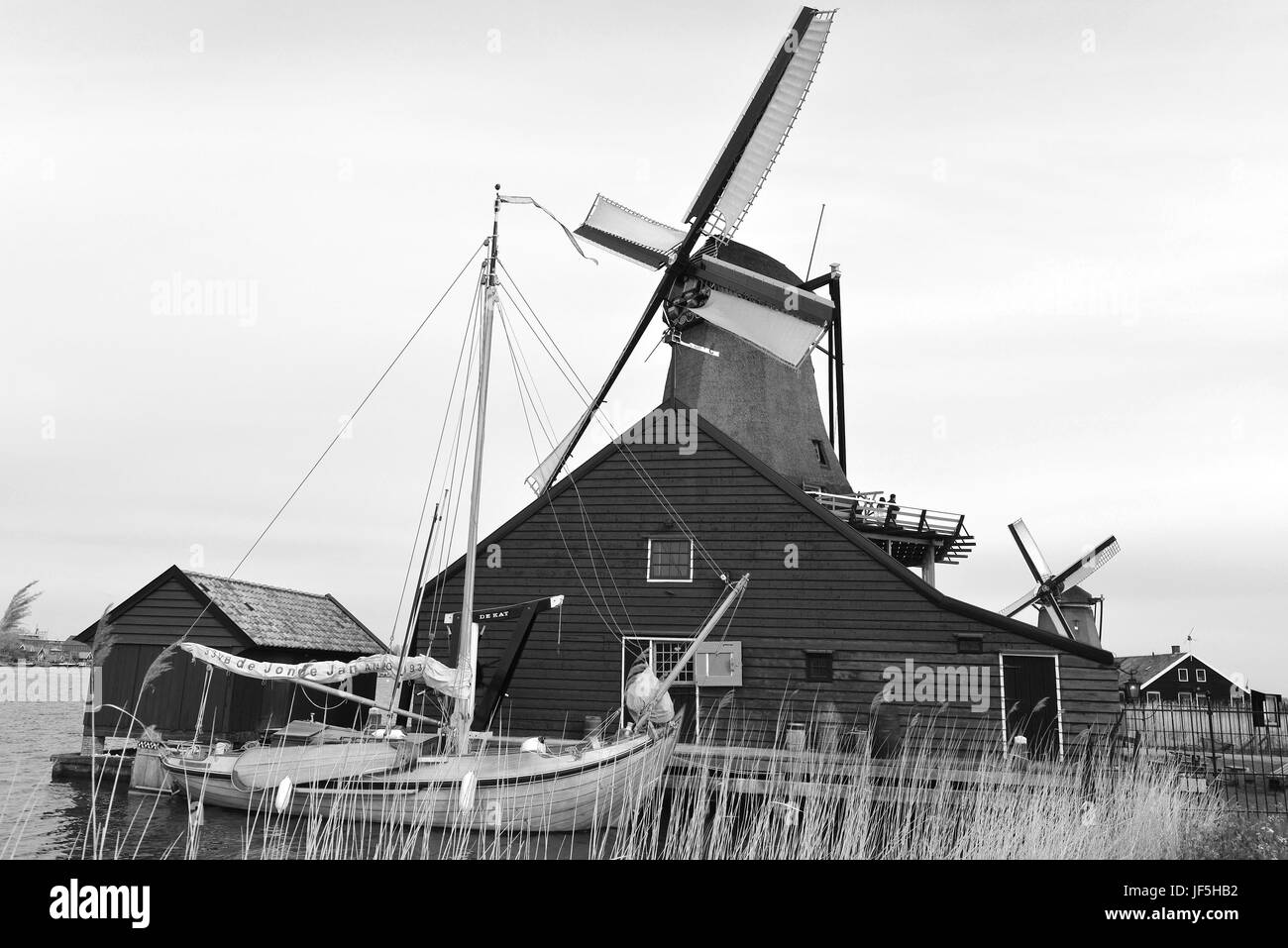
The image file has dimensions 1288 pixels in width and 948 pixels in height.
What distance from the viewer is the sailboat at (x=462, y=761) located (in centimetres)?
1398

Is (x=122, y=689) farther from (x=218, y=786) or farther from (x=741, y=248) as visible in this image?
(x=741, y=248)

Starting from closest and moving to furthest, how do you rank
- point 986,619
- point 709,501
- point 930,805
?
point 930,805 < point 986,619 < point 709,501

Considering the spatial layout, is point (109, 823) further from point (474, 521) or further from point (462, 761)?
point (474, 521)

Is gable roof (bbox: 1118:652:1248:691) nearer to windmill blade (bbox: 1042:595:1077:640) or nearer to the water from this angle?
windmill blade (bbox: 1042:595:1077:640)

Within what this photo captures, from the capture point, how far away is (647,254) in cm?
2783

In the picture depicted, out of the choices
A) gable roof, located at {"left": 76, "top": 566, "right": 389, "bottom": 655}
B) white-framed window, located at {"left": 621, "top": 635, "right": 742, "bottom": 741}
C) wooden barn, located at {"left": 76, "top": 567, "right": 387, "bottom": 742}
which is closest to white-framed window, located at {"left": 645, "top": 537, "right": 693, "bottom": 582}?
white-framed window, located at {"left": 621, "top": 635, "right": 742, "bottom": 741}

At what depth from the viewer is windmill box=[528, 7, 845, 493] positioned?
2558 centimetres

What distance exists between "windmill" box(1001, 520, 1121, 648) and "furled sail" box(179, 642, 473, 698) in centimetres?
1835

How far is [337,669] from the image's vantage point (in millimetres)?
16875

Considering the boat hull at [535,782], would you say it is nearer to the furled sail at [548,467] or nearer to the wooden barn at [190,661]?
the wooden barn at [190,661]

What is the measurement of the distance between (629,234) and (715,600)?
1327cm
